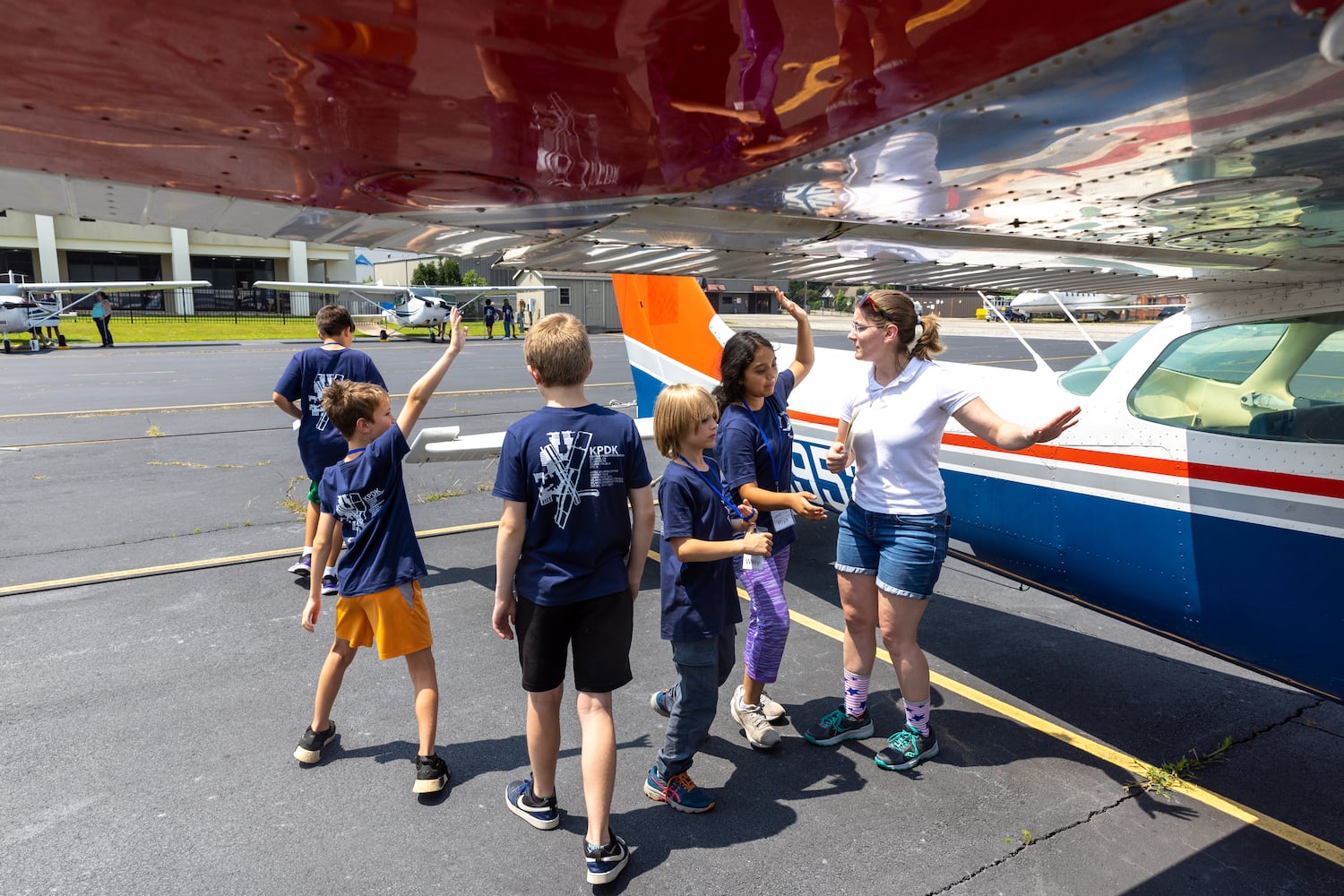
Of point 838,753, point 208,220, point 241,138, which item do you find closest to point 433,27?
point 241,138

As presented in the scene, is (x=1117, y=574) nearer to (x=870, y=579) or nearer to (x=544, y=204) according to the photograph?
(x=870, y=579)

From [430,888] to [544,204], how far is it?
6.79 ft

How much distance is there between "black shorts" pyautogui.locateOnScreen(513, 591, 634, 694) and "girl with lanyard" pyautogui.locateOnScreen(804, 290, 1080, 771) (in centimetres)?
105

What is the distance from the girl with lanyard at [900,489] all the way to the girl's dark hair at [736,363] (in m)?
0.39

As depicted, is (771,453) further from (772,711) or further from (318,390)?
(318,390)

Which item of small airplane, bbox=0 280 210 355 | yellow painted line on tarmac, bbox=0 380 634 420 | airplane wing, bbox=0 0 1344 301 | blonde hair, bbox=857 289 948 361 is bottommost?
yellow painted line on tarmac, bbox=0 380 634 420

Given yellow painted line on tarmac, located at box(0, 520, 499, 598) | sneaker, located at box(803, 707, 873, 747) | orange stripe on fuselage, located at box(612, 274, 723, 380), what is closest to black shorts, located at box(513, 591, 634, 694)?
sneaker, located at box(803, 707, 873, 747)

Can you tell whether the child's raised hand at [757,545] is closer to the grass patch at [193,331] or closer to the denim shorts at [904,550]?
the denim shorts at [904,550]

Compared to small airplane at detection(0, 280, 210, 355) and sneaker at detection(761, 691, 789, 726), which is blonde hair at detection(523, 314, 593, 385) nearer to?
sneaker at detection(761, 691, 789, 726)

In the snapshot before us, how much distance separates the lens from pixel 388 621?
2855mm

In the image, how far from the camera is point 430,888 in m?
2.40

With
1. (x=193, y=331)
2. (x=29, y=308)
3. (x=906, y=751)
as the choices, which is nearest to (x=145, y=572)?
(x=906, y=751)

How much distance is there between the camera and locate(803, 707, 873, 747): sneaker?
10.7 ft

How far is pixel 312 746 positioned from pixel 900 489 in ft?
8.15
